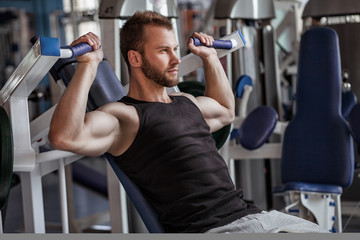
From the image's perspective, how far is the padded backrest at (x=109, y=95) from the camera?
195 centimetres

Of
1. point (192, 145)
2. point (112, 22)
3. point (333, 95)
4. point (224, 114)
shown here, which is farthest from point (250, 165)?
point (192, 145)

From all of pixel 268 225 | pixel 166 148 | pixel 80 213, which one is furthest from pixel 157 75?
pixel 80 213

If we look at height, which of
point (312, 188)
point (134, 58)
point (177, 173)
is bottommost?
point (312, 188)

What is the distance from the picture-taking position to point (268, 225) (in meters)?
1.85

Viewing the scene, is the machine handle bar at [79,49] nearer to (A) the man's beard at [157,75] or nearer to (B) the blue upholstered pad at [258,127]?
(A) the man's beard at [157,75]

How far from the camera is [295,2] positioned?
5500 millimetres

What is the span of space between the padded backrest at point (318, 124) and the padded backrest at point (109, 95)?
1.15 meters

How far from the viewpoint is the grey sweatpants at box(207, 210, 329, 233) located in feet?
5.93

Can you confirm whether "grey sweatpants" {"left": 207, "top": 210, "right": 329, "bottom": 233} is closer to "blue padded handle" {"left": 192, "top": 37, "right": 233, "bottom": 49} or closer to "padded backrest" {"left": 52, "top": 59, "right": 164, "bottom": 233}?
"padded backrest" {"left": 52, "top": 59, "right": 164, "bottom": 233}

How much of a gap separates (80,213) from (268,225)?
141 inches

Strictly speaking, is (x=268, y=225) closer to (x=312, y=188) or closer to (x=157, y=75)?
(x=157, y=75)

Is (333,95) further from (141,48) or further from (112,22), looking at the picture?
(141,48)

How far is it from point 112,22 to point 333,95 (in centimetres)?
113

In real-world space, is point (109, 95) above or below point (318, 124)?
above
